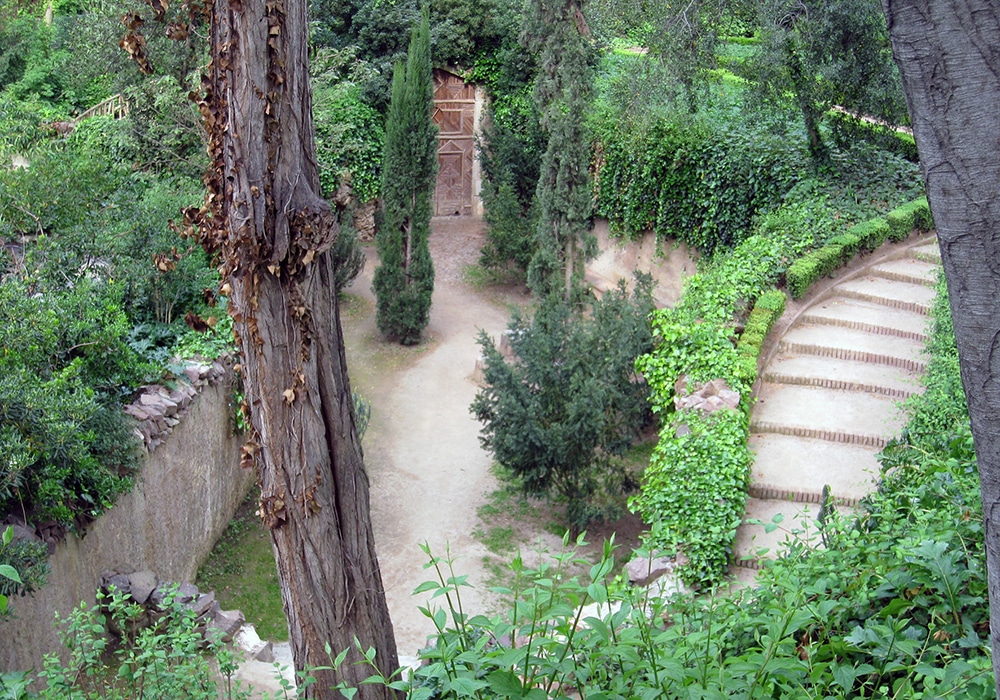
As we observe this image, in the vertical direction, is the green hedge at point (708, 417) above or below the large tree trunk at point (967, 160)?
below

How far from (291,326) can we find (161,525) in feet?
17.1

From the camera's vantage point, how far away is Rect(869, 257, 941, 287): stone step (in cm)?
1291

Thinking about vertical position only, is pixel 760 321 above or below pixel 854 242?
below

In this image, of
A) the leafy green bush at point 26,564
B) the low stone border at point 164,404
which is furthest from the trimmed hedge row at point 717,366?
the low stone border at point 164,404

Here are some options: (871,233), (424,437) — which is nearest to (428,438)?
(424,437)

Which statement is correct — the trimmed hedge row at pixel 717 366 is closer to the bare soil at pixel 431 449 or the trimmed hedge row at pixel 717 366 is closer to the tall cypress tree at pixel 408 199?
the bare soil at pixel 431 449

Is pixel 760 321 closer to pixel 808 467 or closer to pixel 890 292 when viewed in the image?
pixel 808 467

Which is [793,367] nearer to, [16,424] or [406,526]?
[406,526]

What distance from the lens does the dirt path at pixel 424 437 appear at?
9906 millimetres

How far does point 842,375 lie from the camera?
435 inches

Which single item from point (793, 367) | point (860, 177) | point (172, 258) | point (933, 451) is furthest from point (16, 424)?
point (860, 177)

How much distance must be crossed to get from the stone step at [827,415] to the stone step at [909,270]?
3.02m

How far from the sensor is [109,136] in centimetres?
1509

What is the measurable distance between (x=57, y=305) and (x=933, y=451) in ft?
21.4
